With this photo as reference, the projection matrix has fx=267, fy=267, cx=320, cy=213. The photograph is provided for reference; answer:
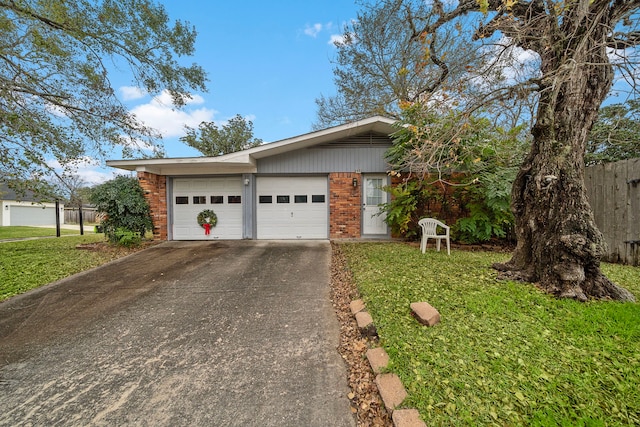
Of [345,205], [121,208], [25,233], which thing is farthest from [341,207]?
[25,233]

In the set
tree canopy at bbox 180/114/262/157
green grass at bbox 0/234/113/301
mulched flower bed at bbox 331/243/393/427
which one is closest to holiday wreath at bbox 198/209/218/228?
green grass at bbox 0/234/113/301

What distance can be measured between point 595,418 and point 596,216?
17.7 feet

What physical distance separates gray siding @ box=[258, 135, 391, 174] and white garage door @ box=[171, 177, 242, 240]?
4.10ft

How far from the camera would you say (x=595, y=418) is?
1.46 m

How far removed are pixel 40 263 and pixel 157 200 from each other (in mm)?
3167

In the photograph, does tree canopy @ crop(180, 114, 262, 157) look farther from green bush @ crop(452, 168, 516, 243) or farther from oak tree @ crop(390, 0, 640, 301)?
oak tree @ crop(390, 0, 640, 301)

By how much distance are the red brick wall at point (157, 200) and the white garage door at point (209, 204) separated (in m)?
0.28

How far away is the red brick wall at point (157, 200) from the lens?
7844 mm

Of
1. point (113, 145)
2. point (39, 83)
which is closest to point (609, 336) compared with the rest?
point (113, 145)

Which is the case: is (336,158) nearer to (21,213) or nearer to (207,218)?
(207,218)

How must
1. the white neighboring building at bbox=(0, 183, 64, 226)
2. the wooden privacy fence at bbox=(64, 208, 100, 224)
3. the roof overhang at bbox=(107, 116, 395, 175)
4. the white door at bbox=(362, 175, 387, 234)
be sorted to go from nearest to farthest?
the roof overhang at bbox=(107, 116, 395, 175) < the white door at bbox=(362, 175, 387, 234) < the white neighboring building at bbox=(0, 183, 64, 226) < the wooden privacy fence at bbox=(64, 208, 100, 224)

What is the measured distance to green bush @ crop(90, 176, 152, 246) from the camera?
6.94 m

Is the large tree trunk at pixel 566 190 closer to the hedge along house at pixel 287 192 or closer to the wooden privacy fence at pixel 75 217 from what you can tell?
the hedge along house at pixel 287 192

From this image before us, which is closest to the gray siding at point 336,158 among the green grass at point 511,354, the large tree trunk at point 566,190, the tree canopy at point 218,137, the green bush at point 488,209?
the green bush at point 488,209
